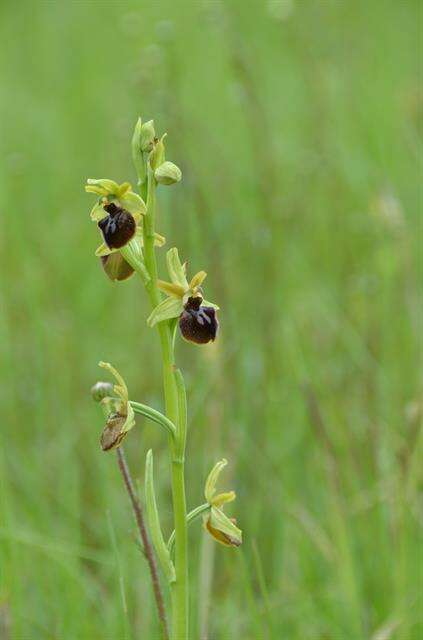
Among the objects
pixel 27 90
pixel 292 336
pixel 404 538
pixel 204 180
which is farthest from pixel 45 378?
pixel 27 90

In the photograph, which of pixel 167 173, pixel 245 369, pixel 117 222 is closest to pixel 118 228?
pixel 117 222

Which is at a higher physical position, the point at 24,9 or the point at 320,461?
the point at 24,9

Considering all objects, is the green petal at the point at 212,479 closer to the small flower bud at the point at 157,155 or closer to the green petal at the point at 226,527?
the green petal at the point at 226,527

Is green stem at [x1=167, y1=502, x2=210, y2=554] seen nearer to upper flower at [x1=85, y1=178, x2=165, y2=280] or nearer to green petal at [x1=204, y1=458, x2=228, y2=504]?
green petal at [x1=204, y1=458, x2=228, y2=504]

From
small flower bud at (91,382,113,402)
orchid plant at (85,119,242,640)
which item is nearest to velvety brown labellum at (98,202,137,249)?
orchid plant at (85,119,242,640)

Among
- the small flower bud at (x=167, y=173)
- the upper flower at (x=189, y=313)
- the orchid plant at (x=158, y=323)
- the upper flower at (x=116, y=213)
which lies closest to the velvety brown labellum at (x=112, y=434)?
the orchid plant at (x=158, y=323)

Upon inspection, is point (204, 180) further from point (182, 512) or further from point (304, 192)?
point (182, 512)

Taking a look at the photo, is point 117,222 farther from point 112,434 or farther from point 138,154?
point 112,434
